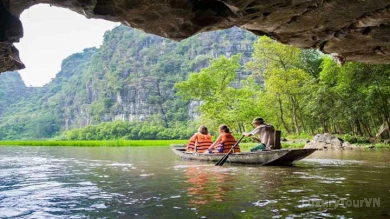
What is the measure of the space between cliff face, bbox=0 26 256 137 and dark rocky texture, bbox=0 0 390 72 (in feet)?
259

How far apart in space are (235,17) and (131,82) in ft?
306

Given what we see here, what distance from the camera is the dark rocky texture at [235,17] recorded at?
4.99 m

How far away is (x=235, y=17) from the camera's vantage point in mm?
5586

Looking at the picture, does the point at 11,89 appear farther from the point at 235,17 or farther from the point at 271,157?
the point at 235,17

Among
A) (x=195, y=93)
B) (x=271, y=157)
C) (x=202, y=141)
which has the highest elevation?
(x=195, y=93)

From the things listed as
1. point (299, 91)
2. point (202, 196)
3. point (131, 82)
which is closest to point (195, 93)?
point (299, 91)

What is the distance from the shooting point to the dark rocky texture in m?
4.99

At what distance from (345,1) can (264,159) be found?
6.76 meters

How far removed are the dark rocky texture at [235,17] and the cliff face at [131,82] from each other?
78954 mm

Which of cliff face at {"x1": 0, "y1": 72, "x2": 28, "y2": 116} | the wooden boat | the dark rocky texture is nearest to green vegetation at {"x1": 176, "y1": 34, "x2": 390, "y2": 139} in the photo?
the wooden boat

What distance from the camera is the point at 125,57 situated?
365 ft

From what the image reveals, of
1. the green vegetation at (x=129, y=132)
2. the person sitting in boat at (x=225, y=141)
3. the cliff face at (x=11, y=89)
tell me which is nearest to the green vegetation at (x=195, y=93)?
the green vegetation at (x=129, y=132)

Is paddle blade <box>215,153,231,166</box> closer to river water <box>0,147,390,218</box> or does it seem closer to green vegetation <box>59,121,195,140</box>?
river water <box>0,147,390,218</box>

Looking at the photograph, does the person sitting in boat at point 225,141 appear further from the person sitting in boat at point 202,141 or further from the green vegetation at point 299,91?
the green vegetation at point 299,91
